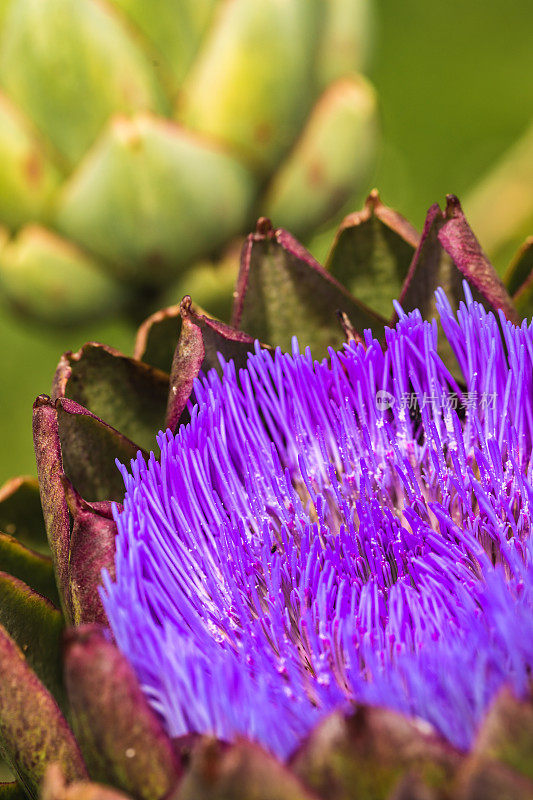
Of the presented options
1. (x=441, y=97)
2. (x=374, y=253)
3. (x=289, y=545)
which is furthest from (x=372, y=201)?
(x=441, y=97)

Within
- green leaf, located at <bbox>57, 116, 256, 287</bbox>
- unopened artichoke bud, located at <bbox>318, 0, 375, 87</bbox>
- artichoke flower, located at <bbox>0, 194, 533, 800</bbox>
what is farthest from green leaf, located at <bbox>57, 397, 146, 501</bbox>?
unopened artichoke bud, located at <bbox>318, 0, 375, 87</bbox>

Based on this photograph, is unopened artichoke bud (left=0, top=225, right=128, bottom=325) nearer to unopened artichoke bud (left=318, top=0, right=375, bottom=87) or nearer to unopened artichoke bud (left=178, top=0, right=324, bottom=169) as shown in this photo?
unopened artichoke bud (left=178, top=0, right=324, bottom=169)

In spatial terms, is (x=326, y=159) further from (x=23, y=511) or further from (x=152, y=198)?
(x=23, y=511)

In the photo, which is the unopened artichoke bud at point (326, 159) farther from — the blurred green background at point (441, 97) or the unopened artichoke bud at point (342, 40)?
the blurred green background at point (441, 97)

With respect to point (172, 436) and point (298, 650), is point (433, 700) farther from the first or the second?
point (172, 436)

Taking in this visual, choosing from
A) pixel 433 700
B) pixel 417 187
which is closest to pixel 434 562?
pixel 433 700

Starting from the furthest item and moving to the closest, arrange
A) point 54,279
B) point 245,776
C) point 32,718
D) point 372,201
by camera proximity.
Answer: point 54,279 < point 372,201 < point 32,718 < point 245,776
